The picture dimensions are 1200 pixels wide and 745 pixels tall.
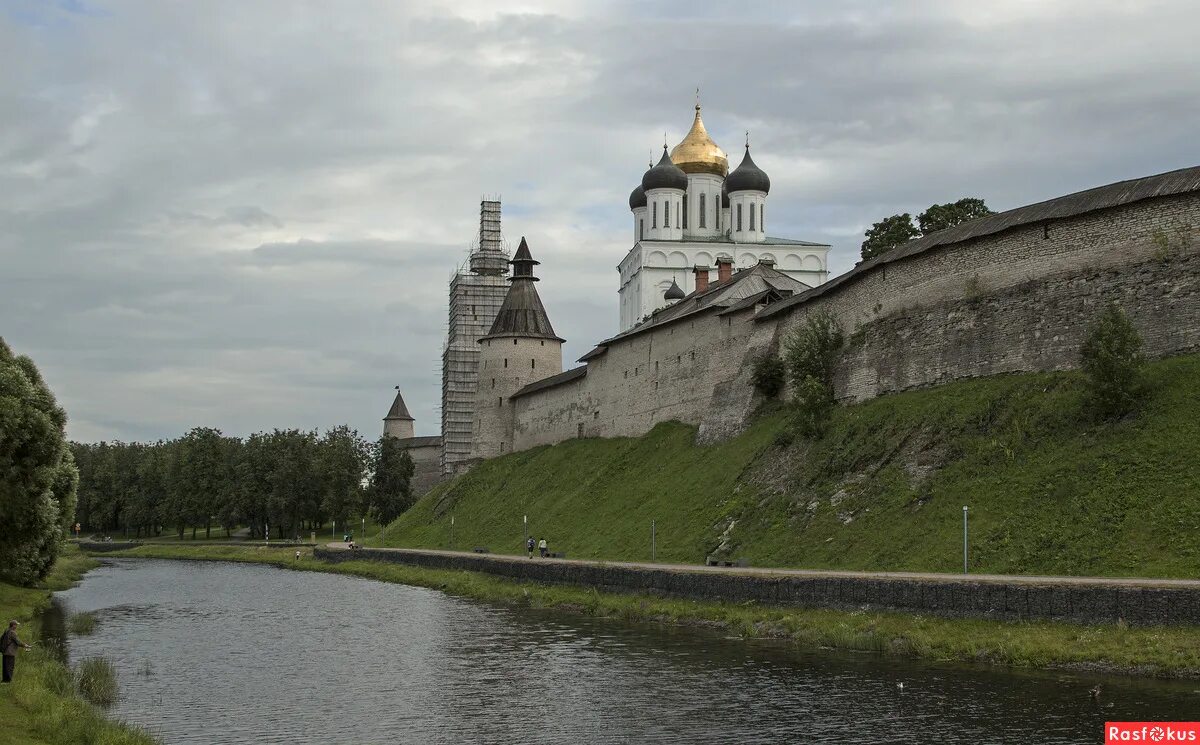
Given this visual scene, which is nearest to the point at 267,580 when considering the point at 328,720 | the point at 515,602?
the point at 515,602

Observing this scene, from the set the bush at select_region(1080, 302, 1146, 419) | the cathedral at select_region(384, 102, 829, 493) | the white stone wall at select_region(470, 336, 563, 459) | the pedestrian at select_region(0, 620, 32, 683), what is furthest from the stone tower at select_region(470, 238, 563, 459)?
the pedestrian at select_region(0, 620, 32, 683)

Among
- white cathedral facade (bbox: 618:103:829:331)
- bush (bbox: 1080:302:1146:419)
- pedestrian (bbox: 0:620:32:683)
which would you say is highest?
white cathedral facade (bbox: 618:103:829:331)

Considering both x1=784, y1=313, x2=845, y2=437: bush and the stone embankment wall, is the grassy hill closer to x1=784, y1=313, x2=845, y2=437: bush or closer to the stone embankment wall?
x1=784, y1=313, x2=845, y2=437: bush

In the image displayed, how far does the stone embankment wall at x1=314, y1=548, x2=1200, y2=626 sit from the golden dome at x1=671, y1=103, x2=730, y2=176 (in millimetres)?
61843

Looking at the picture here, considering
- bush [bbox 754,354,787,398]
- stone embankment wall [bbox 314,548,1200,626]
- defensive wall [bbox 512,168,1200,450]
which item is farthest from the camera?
bush [bbox 754,354,787,398]

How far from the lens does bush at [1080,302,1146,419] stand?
27.3 meters

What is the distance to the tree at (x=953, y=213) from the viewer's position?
51562 millimetres

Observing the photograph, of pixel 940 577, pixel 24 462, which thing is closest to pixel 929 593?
pixel 940 577

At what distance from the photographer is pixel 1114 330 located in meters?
27.7

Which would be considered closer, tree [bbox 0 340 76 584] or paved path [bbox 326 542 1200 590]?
paved path [bbox 326 542 1200 590]

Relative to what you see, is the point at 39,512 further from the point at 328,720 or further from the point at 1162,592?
the point at 1162,592

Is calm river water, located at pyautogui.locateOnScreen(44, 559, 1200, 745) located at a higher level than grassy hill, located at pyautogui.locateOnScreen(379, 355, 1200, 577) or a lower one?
lower

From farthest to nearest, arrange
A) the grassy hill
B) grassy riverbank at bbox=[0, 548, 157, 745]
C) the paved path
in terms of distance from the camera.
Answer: the grassy hill → the paved path → grassy riverbank at bbox=[0, 548, 157, 745]

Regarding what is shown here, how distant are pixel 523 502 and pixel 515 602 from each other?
1863cm
